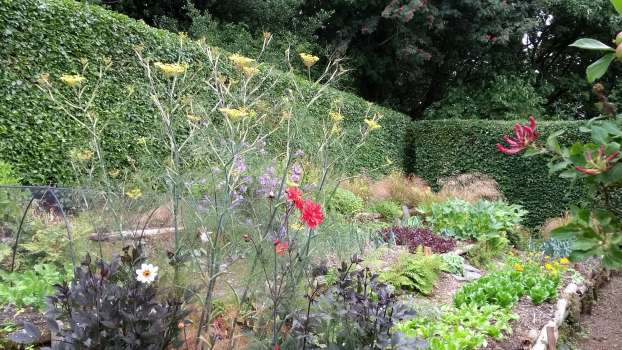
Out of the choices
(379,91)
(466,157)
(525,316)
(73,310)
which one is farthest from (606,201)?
(379,91)

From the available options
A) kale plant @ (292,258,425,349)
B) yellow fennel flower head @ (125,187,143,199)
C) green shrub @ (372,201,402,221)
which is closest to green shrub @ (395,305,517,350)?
kale plant @ (292,258,425,349)

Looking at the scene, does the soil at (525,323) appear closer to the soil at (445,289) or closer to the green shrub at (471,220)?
the soil at (445,289)

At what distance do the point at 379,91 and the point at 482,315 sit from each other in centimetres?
1086

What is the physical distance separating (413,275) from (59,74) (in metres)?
3.49

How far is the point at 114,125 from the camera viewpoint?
16.3 feet

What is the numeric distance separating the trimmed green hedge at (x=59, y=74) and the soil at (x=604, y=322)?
→ 256 centimetres

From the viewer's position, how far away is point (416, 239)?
5.04 m

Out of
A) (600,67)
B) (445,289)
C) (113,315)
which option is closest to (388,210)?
(445,289)

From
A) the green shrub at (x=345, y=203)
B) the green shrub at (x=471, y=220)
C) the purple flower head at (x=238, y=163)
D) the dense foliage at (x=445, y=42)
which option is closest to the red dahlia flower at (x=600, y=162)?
the purple flower head at (x=238, y=163)

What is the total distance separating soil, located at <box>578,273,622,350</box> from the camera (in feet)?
12.7

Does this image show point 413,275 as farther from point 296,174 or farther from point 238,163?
point 238,163

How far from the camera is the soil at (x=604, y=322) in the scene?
388cm

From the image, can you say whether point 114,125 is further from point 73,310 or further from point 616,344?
point 616,344

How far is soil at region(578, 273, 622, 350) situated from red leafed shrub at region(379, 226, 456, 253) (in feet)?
4.40
